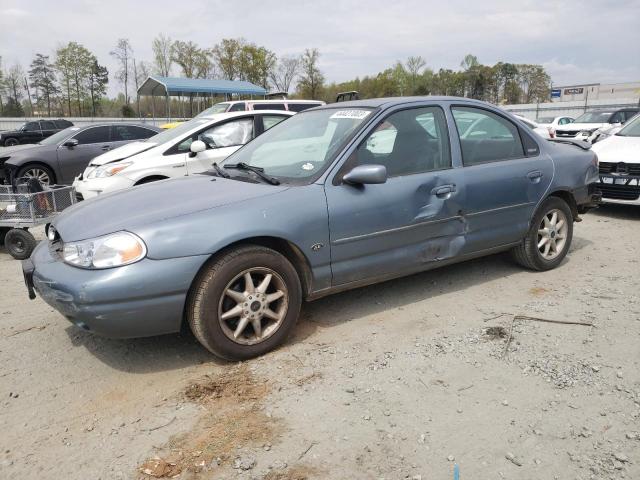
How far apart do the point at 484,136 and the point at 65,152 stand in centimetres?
863

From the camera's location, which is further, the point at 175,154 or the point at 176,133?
the point at 176,133

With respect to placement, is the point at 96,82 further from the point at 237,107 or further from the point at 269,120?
the point at 269,120

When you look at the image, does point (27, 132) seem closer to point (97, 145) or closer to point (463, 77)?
point (97, 145)

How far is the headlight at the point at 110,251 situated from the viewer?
114 inches

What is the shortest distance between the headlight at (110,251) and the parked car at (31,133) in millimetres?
23199

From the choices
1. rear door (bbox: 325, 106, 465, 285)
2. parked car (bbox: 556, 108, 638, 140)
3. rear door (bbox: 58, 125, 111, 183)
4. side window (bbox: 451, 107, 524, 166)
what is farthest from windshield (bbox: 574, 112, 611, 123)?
rear door (bbox: 325, 106, 465, 285)

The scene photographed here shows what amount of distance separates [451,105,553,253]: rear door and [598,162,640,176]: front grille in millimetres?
3327

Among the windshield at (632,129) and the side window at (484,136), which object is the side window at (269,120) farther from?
the windshield at (632,129)

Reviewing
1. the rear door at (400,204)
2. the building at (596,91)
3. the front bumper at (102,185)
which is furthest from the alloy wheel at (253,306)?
the building at (596,91)

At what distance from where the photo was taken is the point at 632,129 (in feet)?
27.4

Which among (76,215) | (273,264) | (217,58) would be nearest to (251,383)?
A: (273,264)

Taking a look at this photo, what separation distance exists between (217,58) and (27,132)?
2966 centimetres

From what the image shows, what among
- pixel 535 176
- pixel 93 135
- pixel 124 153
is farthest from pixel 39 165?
pixel 535 176

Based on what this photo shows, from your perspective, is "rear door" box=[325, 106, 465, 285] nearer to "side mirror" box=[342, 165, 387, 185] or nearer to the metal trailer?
"side mirror" box=[342, 165, 387, 185]
